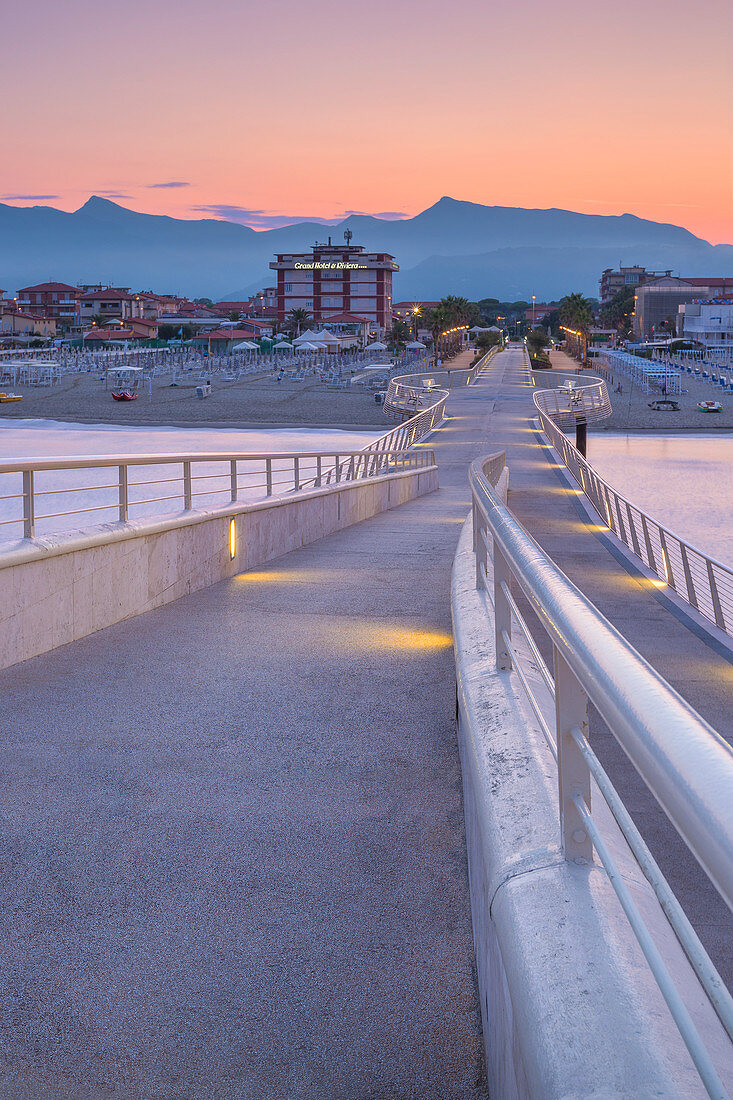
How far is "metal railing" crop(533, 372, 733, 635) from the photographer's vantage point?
1309 centimetres

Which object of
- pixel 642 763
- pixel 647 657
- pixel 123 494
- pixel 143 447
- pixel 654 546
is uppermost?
pixel 642 763

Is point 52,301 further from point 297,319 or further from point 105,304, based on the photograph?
point 297,319

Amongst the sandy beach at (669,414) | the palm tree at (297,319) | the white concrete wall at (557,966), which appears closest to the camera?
the white concrete wall at (557,966)

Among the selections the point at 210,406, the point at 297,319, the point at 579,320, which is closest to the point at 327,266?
the point at 297,319

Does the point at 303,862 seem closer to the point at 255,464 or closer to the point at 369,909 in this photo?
the point at 369,909

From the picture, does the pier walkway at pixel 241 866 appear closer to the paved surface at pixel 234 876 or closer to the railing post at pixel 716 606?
the paved surface at pixel 234 876

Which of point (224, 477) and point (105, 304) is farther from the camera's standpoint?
point (105, 304)

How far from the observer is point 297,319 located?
156m

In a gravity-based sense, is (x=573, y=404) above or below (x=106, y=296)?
below

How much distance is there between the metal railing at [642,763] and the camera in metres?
Result: 1.12

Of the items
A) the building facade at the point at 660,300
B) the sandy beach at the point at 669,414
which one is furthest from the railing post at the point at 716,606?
the building facade at the point at 660,300

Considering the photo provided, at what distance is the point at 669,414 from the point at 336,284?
10238cm

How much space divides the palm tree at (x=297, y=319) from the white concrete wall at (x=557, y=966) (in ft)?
505

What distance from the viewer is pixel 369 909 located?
334 centimetres
